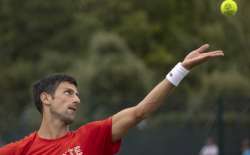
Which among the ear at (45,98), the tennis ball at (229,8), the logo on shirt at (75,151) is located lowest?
the logo on shirt at (75,151)

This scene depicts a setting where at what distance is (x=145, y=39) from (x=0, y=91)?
23.5ft

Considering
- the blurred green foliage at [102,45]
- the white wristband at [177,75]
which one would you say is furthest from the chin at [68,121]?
the blurred green foliage at [102,45]

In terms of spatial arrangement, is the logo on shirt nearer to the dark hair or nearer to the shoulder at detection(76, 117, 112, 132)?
the shoulder at detection(76, 117, 112, 132)

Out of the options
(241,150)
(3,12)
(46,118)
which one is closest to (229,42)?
(241,150)

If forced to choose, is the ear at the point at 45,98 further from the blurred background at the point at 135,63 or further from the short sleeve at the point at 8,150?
the blurred background at the point at 135,63

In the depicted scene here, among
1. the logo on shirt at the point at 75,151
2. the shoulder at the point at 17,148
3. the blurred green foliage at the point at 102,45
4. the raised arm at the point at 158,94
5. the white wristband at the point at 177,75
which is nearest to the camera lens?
the raised arm at the point at 158,94

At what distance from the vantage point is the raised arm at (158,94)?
572 centimetres

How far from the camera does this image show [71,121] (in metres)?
6.20

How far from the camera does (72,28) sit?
3688 centimetres

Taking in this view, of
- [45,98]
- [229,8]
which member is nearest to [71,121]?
[45,98]

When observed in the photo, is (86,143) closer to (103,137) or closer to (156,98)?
(103,137)

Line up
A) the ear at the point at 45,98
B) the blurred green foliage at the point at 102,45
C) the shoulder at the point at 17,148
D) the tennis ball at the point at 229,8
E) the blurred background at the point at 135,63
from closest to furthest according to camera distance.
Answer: the shoulder at the point at 17,148
the ear at the point at 45,98
the tennis ball at the point at 229,8
the blurred background at the point at 135,63
the blurred green foliage at the point at 102,45

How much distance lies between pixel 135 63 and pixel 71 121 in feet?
79.8

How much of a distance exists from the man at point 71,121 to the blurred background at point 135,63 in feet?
31.6
